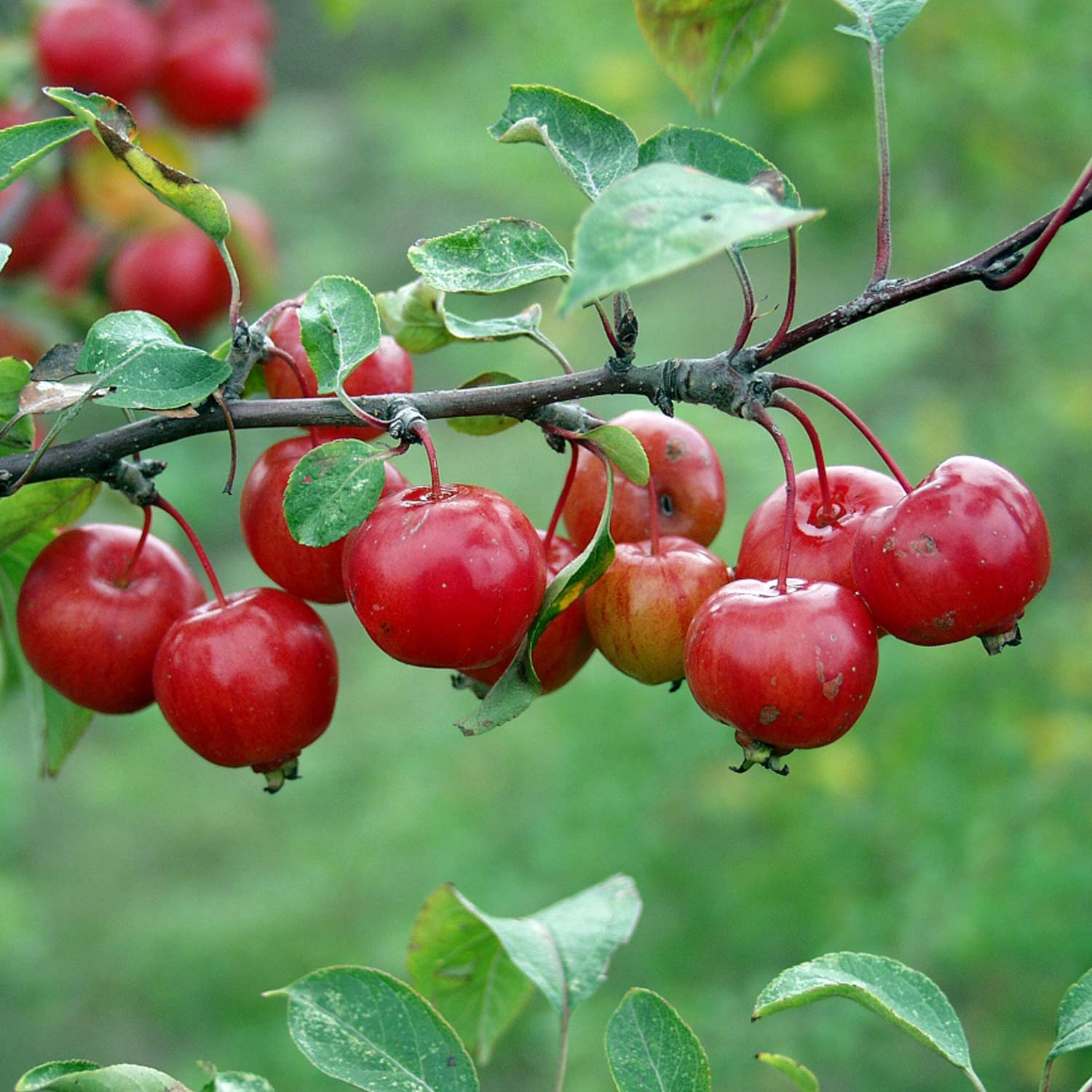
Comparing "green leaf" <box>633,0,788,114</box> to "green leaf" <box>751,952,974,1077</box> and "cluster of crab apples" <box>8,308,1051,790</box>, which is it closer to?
"cluster of crab apples" <box>8,308,1051,790</box>

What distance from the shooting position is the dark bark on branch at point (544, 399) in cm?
67

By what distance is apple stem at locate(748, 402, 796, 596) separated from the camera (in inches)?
26.7

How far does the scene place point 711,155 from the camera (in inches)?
29.4

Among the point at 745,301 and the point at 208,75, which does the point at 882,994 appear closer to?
the point at 745,301

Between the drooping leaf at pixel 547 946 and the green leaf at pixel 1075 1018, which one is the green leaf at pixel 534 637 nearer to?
the drooping leaf at pixel 547 946

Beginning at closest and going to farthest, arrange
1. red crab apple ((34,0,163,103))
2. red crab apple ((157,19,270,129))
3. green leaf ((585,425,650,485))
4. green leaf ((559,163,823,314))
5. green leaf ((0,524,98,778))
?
green leaf ((559,163,823,314)) → green leaf ((585,425,650,485)) → green leaf ((0,524,98,778)) → red crab apple ((34,0,163,103)) → red crab apple ((157,19,270,129))

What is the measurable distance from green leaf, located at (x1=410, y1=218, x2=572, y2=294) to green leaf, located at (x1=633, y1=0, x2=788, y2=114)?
0.15m

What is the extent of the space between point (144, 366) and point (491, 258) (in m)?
0.20

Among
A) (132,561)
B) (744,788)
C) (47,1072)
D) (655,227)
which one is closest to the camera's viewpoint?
(655,227)

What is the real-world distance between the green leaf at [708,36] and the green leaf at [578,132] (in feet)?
0.18

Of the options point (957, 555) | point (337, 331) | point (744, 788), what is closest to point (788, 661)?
point (957, 555)

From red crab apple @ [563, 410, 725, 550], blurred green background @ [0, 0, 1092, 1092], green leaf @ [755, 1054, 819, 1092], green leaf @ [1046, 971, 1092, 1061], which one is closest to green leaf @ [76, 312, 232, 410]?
red crab apple @ [563, 410, 725, 550]

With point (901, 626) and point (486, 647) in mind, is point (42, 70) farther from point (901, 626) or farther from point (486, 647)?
point (901, 626)

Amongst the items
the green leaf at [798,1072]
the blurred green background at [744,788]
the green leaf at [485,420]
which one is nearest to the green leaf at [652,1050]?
the green leaf at [798,1072]
